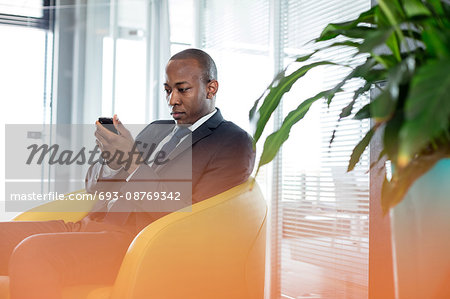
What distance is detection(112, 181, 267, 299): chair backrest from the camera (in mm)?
1454

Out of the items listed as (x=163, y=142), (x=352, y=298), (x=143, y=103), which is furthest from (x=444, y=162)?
(x=143, y=103)

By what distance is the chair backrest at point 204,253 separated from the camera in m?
1.45

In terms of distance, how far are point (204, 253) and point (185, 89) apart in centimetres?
70

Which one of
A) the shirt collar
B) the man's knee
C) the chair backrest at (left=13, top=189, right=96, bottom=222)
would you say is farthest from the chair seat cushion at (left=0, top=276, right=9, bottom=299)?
the shirt collar

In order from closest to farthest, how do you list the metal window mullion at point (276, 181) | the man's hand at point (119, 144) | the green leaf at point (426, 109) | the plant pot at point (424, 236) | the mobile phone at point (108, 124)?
the green leaf at point (426, 109)
the plant pot at point (424, 236)
the man's hand at point (119, 144)
the mobile phone at point (108, 124)
the metal window mullion at point (276, 181)

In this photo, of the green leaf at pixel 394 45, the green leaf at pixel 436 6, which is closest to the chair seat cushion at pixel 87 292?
the green leaf at pixel 394 45

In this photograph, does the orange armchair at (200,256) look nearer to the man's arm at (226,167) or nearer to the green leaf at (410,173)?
the man's arm at (226,167)

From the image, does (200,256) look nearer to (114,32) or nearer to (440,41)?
(440,41)

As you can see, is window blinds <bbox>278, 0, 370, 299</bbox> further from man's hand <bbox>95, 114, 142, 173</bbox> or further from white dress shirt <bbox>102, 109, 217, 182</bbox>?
man's hand <bbox>95, 114, 142, 173</bbox>

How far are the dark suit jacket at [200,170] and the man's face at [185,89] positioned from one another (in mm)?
161

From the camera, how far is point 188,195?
170cm

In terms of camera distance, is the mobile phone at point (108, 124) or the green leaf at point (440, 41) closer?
the green leaf at point (440, 41)

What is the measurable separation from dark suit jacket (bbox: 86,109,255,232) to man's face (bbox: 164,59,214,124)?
16 cm

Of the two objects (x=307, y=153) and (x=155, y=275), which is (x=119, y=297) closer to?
(x=155, y=275)
